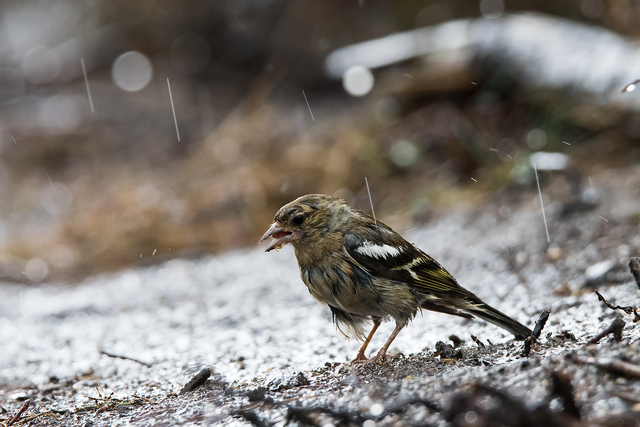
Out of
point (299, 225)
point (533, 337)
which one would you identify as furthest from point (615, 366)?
point (299, 225)

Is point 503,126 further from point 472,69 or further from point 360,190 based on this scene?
point 360,190

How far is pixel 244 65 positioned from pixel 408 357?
45.6ft

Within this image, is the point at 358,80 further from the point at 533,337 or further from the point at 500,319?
the point at 533,337

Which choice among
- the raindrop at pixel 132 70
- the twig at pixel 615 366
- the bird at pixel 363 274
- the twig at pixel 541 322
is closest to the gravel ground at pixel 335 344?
the twig at pixel 615 366

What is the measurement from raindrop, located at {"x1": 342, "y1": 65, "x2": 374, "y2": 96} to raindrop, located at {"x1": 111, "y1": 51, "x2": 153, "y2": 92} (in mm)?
7263

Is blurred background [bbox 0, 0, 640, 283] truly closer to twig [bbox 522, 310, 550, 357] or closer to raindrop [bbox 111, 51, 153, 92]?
raindrop [bbox 111, 51, 153, 92]

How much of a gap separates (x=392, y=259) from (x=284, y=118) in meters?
9.72

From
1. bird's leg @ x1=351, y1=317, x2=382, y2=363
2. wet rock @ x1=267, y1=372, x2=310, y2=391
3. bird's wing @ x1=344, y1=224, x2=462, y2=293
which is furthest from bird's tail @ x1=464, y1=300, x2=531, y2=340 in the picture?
wet rock @ x1=267, y1=372, x2=310, y2=391

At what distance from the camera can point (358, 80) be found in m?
12.1

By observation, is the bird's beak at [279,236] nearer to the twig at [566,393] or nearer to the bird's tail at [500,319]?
the bird's tail at [500,319]

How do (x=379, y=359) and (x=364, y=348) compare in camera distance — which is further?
(x=364, y=348)

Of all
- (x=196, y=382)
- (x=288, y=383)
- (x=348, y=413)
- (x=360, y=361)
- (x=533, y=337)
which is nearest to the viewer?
(x=348, y=413)

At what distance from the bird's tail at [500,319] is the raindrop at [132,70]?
50.5 feet

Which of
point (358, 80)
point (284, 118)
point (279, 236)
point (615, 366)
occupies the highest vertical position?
point (358, 80)
